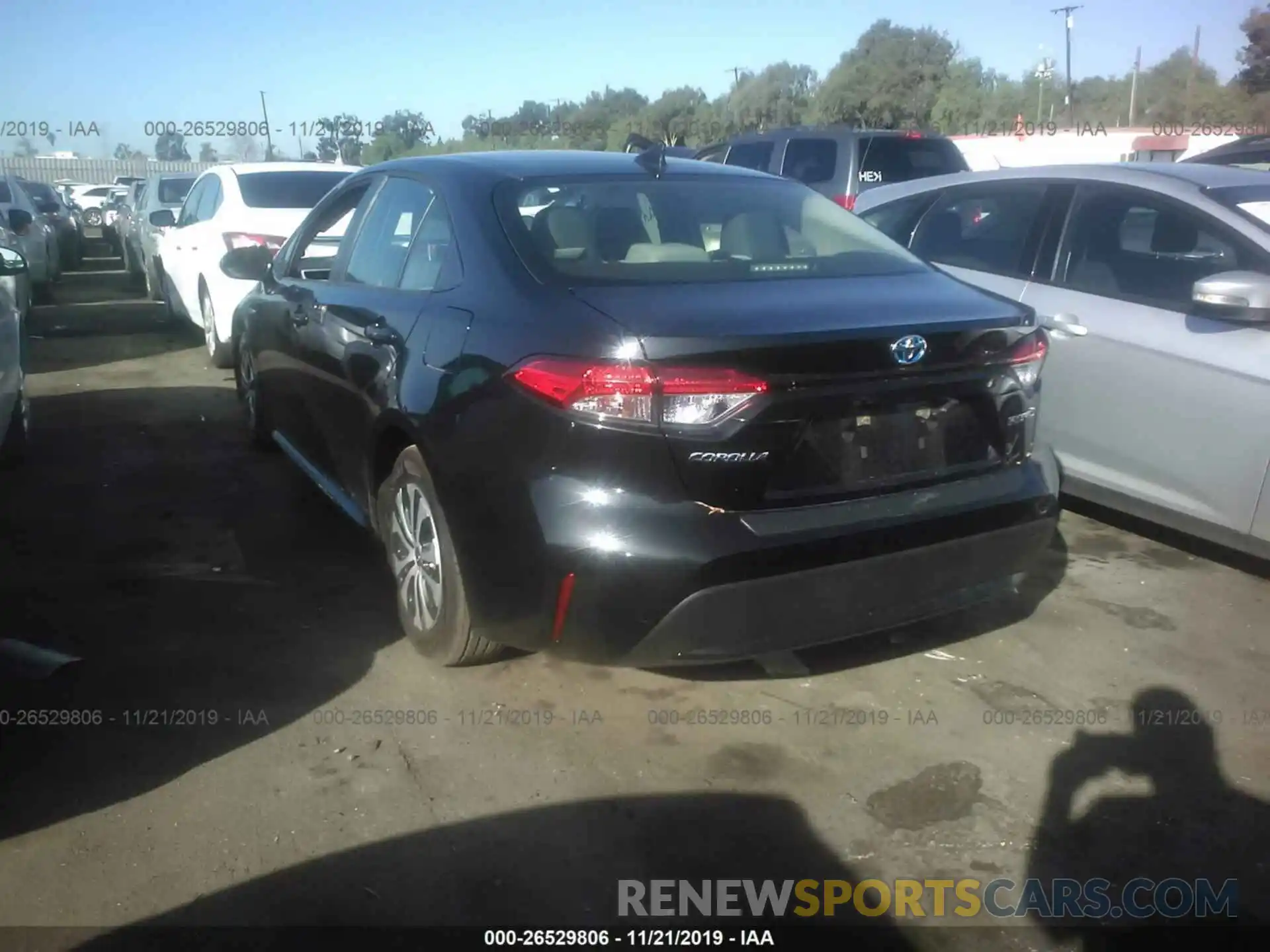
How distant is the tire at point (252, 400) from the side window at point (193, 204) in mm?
3607

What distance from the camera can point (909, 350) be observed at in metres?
3.00

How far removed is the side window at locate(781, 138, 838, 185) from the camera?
1120cm

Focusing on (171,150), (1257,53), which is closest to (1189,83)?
(1257,53)

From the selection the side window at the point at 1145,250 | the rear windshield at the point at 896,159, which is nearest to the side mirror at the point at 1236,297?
the side window at the point at 1145,250

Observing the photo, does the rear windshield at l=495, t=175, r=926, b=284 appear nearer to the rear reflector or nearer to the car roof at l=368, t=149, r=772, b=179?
the car roof at l=368, t=149, r=772, b=179

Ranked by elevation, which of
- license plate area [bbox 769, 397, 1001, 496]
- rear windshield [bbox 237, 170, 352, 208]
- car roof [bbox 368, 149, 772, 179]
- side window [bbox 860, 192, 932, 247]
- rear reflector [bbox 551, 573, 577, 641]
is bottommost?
rear reflector [bbox 551, 573, 577, 641]

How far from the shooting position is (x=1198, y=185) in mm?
4699

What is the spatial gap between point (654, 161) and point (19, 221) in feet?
27.1

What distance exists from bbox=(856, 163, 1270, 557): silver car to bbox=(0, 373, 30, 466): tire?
4948 millimetres

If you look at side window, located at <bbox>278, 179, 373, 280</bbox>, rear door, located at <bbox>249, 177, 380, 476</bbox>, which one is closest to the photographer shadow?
rear door, located at <bbox>249, 177, 380, 476</bbox>

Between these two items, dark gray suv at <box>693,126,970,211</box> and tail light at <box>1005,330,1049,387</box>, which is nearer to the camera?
tail light at <box>1005,330,1049,387</box>

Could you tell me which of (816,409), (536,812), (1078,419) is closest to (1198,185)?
(1078,419)

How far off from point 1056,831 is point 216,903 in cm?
→ 209

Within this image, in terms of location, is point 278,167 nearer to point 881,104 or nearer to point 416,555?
point 416,555
